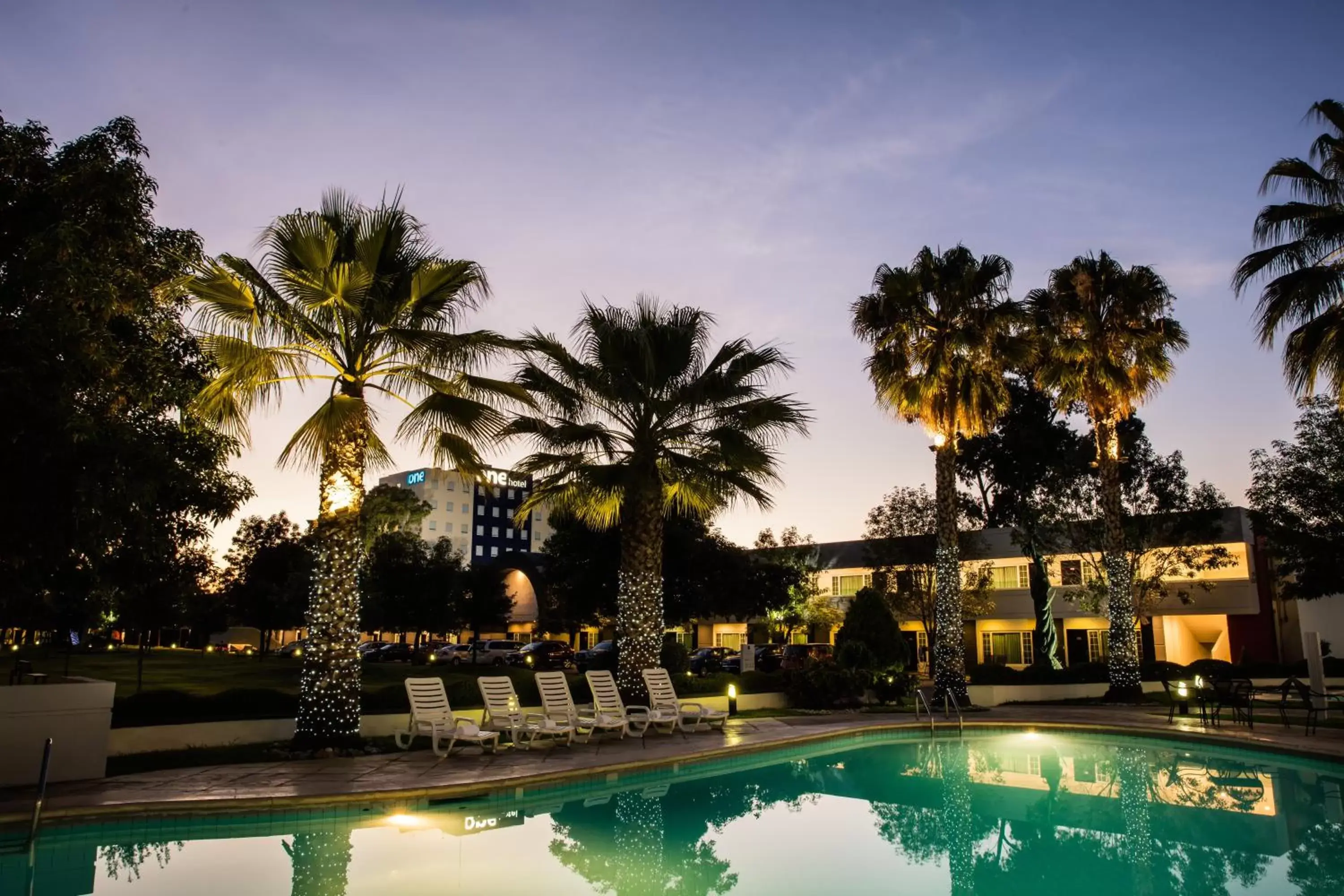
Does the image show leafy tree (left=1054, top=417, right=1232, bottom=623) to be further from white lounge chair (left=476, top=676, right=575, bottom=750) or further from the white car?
the white car

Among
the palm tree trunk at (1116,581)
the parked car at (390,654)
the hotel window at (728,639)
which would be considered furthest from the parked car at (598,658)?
the palm tree trunk at (1116,581)

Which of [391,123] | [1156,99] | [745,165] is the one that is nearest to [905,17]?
[745,165]

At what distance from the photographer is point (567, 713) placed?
15930 mm

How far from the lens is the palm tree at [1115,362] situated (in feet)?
81.4

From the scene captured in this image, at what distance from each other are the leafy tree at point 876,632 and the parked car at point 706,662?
1270 cm

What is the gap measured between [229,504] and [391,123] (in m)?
6.41

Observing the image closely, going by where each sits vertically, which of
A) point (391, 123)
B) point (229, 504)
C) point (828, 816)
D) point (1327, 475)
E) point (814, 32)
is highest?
point (814, 32)

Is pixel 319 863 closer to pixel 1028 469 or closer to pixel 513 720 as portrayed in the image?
pixel 513 720

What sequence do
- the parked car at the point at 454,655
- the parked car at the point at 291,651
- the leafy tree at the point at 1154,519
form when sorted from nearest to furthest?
the leafy tree at the point at 1154,519 < the parked car at the point at 454,655 < the parked car at the point at 291,651

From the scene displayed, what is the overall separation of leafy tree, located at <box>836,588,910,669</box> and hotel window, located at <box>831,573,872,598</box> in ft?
76.9

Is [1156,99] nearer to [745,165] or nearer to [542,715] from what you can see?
[745,165]

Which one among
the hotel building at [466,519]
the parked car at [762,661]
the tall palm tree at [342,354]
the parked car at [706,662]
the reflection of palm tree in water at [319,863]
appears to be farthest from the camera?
the hotel building at [466,519]

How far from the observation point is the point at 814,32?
46.6ft

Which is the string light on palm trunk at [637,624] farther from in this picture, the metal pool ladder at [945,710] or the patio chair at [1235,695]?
the patio chair at [1235,695]
